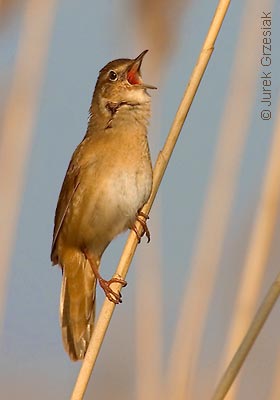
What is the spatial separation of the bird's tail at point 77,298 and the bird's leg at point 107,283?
0.02 meters

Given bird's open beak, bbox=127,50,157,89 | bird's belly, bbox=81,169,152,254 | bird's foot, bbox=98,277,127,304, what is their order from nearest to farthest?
bird's foot, bbox=98,277,127,304 < bird's belly, bbox=81,169,152,254 < bird's open beak, bbox=127,50,157,89

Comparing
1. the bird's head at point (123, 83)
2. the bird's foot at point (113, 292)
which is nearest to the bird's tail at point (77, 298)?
the bird's foot at point (113, 292)

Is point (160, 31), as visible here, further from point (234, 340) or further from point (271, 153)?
point (234, 340)

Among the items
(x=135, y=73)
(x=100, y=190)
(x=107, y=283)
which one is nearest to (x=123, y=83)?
(x=135, y=73)

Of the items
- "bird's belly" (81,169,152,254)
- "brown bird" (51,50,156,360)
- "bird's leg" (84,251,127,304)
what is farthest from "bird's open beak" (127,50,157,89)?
"bird's leg" (84,251,127,304)

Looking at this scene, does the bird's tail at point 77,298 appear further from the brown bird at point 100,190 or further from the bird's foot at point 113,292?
the bird's foot at point 113,292

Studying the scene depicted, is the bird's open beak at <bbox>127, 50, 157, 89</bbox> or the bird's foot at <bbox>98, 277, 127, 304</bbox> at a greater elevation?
the bird's open beak at <bbox>127, 50, 157, 89</bbox>

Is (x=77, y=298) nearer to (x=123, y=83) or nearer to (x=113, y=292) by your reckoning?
(x=113, y=292)

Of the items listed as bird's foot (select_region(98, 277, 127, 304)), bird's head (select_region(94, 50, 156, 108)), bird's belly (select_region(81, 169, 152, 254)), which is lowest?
bird's foot (select_region(98, 277, 127, 304))

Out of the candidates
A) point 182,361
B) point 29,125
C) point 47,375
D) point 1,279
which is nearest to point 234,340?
point 182,361

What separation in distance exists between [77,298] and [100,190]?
37 centimetres

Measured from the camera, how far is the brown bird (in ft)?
9.14

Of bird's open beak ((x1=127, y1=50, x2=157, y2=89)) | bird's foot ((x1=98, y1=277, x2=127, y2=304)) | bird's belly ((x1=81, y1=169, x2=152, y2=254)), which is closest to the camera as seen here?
bird's foot ((x1=98, y1=277, x2=127, y2=304))

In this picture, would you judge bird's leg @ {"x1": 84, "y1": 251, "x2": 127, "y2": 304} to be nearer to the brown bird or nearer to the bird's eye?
the brown bird
